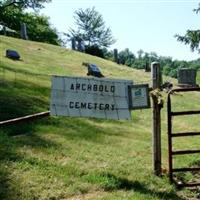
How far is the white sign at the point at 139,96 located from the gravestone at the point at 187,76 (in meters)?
13.0

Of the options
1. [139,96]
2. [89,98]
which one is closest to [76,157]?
[89,98]

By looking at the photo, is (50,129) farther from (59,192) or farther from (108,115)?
(59,192)

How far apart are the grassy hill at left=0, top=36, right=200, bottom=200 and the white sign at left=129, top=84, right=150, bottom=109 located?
1.15 metres

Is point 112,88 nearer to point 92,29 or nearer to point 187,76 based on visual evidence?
point 187,76

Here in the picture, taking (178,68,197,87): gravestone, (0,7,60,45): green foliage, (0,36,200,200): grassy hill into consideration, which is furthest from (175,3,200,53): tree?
(0,7,60,45): green foliage

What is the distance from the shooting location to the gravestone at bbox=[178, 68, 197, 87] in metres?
21.8

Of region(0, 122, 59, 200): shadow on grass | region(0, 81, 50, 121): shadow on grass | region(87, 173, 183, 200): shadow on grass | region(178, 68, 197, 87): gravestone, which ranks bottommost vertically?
region(87, 173, 183, 200): shadow on grass

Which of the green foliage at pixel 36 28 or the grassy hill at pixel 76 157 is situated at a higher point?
the green foliage at pixel 36 28

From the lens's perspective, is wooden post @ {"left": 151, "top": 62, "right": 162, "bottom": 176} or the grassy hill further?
wooden post @ {"left": 151, "top": 62, "right": 162, "bottom": 176}

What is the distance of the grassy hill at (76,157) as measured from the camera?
7.87m

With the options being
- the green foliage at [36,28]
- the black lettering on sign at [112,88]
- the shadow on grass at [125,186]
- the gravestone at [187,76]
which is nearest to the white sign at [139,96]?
the black lettering on sign at [112,88]

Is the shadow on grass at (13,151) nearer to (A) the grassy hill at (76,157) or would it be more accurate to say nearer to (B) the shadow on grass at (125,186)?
(A) the grassy hill at (76,157)

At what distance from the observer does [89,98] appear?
28.7 feet

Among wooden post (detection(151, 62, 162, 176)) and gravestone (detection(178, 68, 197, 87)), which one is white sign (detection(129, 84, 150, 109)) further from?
gravestone (detection(178, 68, 197, 87))
